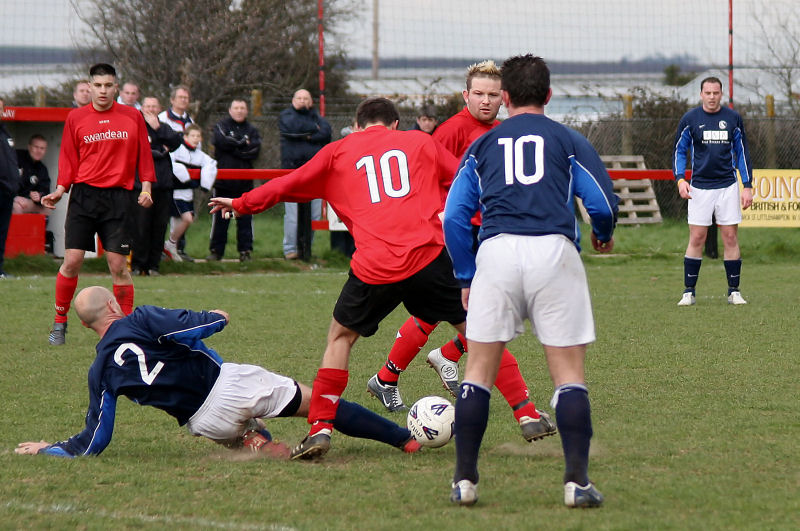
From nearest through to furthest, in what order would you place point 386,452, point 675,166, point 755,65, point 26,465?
point 26,465, point 386,452, point 675,166, point 755,65

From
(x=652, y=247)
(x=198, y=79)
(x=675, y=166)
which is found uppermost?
(x=198, y=79)

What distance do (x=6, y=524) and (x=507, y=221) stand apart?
2155 mm

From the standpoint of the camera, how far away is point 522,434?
5.41m

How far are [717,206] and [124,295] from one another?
5765 millimetres

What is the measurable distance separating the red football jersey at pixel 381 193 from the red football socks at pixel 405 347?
3.51 ft

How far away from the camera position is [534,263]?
4.20 m

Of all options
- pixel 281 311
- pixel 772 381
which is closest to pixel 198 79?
pixel 281 311

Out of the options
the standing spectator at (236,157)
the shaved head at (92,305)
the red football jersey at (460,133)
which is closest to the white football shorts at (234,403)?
the shaved head at (92,305)

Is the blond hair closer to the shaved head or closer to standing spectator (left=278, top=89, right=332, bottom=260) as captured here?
the shaved head

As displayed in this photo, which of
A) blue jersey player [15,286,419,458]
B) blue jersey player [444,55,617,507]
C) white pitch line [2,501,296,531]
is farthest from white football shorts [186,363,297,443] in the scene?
blue jersey player [444,55,617,507]

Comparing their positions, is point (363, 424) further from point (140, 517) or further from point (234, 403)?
point (140, 517)

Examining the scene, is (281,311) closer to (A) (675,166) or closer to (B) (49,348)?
(B) (49,348)

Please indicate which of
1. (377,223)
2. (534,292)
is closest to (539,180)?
(534,292)

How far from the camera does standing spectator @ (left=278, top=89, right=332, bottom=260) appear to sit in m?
15.0
